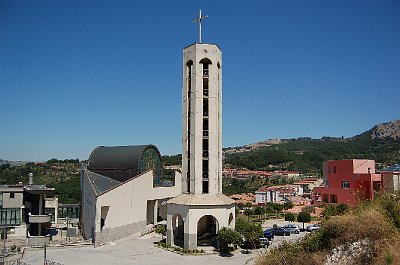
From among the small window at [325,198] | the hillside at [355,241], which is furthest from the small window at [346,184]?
the hillside at [355,241]

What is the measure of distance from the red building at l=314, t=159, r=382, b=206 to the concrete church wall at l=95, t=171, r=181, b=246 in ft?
78.4

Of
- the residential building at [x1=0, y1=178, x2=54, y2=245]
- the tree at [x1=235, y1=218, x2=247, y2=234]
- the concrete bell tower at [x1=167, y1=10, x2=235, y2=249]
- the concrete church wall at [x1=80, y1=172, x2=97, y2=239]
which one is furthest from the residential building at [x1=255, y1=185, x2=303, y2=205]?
the residential building at [x1=0, y1=178, x2=54, y2=245]

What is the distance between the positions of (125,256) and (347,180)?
107ft

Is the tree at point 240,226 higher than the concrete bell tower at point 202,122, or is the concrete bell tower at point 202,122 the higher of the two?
the concrete bell tower at point 202,122

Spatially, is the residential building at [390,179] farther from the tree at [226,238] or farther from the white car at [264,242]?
the tree at [226,238]

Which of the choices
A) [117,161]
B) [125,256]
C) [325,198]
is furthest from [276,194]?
[125,256]

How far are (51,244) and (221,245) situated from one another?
1567 cm

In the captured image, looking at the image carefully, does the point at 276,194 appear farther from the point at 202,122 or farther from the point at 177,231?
the point at 202,122

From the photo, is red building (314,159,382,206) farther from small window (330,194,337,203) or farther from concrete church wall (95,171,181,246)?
concrete church wall (95,171,181,246)

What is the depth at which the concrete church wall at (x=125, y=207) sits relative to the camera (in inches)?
1444

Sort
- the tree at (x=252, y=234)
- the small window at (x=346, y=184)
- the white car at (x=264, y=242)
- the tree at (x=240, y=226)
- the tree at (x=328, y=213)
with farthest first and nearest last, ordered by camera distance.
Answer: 1. the small window at (x=346, y=184)
2. the white car at (x=264, y=242)
3. the tree at (x=240, y=226)
4. the tree at (x=252, y=234)
5. the tree at (x=328, y=213)

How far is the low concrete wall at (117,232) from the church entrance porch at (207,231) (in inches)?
340

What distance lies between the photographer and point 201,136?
34.2 metres

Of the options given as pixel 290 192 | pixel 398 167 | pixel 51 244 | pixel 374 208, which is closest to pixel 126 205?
pixel 51 244
